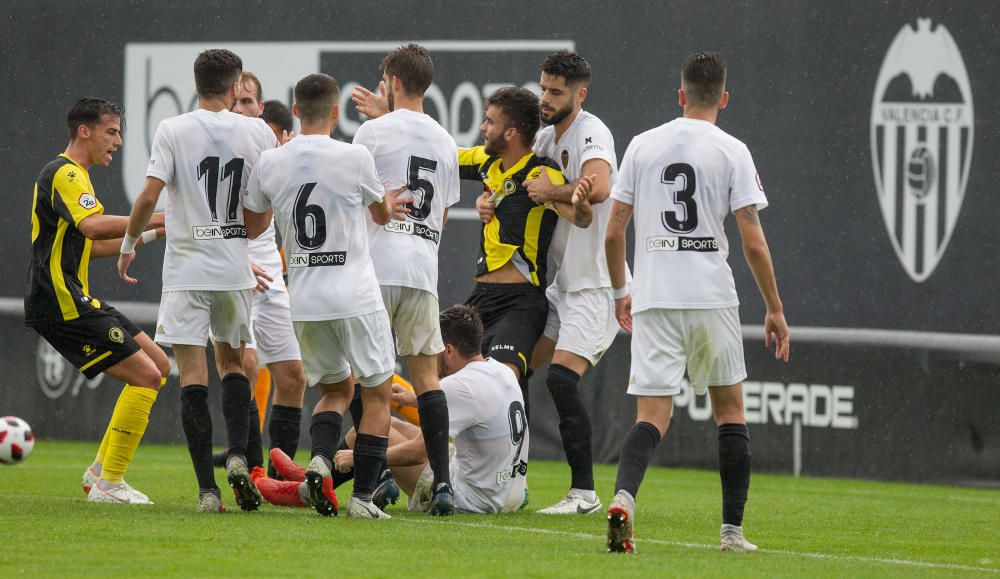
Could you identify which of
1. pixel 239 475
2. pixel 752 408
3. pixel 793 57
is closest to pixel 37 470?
pixel 239 475

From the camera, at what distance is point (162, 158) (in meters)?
6.73

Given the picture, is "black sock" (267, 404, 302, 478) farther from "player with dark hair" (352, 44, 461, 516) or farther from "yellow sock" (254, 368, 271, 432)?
"yellow sock" (254, 368, 271, 432)

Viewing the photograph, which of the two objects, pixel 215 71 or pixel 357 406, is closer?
pixel 215 71

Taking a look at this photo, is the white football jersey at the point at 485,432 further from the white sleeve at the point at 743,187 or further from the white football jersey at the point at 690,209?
the white sleeve at the point at 743,187

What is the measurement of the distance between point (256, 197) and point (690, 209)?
2.16 m

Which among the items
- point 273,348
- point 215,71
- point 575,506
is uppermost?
point 215,71

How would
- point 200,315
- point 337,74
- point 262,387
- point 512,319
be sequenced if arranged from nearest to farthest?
point 200,315 < point 512,319 < point 262,387 < point 337,74

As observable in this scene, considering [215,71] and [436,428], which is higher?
[215,71]

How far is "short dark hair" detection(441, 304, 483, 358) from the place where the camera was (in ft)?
24.2

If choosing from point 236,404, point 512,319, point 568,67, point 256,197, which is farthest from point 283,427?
point 568,67

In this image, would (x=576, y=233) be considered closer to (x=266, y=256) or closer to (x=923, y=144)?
(x=266, y=256)

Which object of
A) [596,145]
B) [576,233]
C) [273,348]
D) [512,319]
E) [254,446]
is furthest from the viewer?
A: [273,348]

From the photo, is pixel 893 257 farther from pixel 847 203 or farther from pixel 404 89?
pixel 404 89

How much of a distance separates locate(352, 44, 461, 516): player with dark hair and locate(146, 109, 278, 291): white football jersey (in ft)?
2.24
